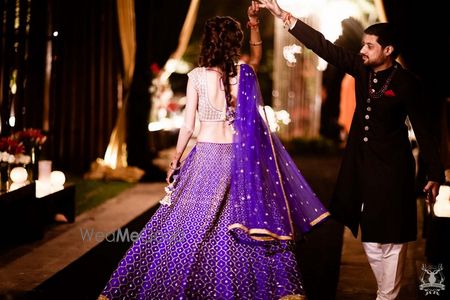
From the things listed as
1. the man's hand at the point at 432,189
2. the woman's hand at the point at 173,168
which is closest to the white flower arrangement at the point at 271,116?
the woman's hand at the point at 173,168

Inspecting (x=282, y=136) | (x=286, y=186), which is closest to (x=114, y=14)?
(x=282, y=136)

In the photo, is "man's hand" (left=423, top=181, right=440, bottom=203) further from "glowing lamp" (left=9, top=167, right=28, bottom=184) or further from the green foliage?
the green foliage

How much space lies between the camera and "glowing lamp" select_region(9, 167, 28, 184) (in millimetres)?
6203

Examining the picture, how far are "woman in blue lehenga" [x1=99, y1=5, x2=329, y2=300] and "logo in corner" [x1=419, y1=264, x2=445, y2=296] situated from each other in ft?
4.30

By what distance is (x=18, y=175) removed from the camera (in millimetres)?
6215

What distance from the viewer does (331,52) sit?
3996mm

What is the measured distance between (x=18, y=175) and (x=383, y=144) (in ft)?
11.7

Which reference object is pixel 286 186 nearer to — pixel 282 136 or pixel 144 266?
pixel 144 266

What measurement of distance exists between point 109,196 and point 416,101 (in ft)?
19.8

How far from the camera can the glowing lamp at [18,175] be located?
20.4ft

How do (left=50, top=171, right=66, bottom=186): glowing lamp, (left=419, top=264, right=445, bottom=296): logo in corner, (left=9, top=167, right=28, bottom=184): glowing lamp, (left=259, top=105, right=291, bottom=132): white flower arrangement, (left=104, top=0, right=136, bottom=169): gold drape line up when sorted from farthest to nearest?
(left=104, top=0, right=136, bottom=169): gold drape, (left=50, top=171, right=66, bottom=186): glowing lamp, (left=9, top=167, right=28, bottom=184): glowing lamp, (left=419, top=264, right=445, bottom=296): logo in corner, (left=259, top=105, right=291, bottom=132): white flower arrangement

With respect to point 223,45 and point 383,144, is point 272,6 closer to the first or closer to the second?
point 223,45

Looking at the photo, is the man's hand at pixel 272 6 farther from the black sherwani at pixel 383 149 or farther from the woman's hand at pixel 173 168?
the woman's hand at pixel 173 168

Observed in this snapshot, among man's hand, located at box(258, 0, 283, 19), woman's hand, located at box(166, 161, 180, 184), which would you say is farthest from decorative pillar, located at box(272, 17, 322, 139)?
man's hand, located at box(258, 0, 283, 19)
